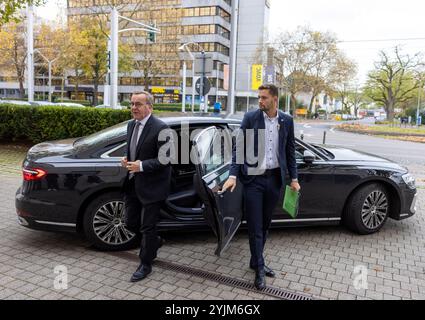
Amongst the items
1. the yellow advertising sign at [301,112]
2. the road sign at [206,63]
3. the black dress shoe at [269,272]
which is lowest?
the black dress shoe at [269,272]

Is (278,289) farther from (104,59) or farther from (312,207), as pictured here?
(104,59)

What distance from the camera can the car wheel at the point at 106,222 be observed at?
4375 mm

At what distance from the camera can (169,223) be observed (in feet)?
14.8

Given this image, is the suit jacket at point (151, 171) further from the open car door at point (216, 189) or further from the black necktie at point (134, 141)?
the open car door at point (216, 189)

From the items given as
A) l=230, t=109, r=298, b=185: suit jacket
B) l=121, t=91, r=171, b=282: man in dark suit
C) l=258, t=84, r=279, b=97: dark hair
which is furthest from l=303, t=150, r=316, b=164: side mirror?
l=121, t=91, r=171, b=282: man in dark suit

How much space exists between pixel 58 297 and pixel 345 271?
2.82 meters

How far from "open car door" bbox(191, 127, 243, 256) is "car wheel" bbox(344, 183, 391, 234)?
1.87 m

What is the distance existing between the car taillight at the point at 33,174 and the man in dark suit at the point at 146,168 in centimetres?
107

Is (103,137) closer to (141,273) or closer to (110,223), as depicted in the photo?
(110,223)

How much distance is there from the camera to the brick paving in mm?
3648

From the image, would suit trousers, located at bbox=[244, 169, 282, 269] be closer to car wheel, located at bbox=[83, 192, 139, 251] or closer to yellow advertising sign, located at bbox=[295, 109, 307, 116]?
car wheel, located at bbox=[83, 192, 139, 251]

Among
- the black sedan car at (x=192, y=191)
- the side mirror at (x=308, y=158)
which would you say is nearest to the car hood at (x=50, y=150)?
the black sedan car at (x=192, y=191)
